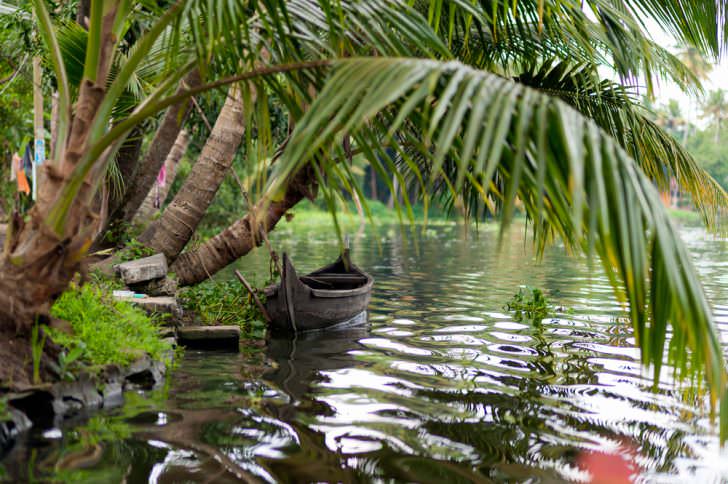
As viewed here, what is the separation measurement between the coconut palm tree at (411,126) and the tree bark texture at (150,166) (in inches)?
84.9

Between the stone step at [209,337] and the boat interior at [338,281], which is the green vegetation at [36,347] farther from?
the boat interior at [338,281]

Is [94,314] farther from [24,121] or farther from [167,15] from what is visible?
[24,121]

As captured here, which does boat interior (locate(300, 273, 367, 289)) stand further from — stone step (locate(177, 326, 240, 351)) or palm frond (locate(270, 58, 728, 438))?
palm frond (locate(270, 58, 728, 438))

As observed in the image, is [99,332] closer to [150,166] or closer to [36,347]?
[36,347]

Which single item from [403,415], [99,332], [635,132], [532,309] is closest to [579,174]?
[403,415]

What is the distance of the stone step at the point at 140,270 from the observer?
7746 mm

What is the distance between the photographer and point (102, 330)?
5.47 m

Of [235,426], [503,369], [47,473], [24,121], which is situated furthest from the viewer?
[24,121]

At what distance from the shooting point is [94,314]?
5672mm

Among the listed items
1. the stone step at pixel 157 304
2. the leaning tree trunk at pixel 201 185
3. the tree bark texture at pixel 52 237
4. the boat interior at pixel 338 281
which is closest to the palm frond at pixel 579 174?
the tree bark texture at pixel 52 237

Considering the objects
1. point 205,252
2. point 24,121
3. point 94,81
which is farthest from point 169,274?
point 24,121

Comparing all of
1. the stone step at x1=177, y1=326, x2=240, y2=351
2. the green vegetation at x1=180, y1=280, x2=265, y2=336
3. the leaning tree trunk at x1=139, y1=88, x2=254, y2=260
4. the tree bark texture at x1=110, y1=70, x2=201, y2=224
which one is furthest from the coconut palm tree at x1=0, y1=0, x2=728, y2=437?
the green vegetation at x1=180, y1=280, x2=265, y2=336

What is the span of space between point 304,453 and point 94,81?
252 centimetres

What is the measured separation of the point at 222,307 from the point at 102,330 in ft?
11.2
